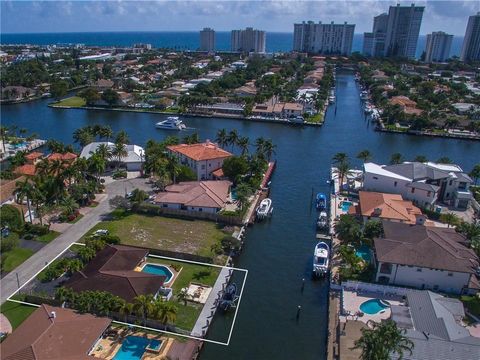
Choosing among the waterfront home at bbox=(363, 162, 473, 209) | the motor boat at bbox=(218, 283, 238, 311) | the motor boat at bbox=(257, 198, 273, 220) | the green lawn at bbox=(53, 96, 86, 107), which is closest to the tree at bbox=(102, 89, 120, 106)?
the green lawn at bbox=(53, 96, 86, 107)

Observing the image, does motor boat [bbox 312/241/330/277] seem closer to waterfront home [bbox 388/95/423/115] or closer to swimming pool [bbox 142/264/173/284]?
swimming pool [bbox 142/264/173/284]

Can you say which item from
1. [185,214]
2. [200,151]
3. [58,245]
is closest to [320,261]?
[185,214]

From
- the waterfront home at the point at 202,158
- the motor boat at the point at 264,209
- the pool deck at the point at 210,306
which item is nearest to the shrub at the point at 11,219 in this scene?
the pool deck at the point at 210,306

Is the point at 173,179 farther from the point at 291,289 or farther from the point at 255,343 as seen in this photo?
the point at 255,343

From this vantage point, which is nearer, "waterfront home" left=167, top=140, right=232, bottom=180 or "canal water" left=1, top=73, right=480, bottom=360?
"canal water" left=1, top=73, right=480, bottom=360

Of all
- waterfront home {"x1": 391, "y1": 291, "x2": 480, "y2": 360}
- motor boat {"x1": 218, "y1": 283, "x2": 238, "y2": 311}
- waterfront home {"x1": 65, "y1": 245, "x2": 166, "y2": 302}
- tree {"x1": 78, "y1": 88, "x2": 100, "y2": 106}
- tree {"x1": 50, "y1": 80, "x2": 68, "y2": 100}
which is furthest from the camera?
tree {"x1": 50, "y1": 80, "x2": 68, "y2": 100}
